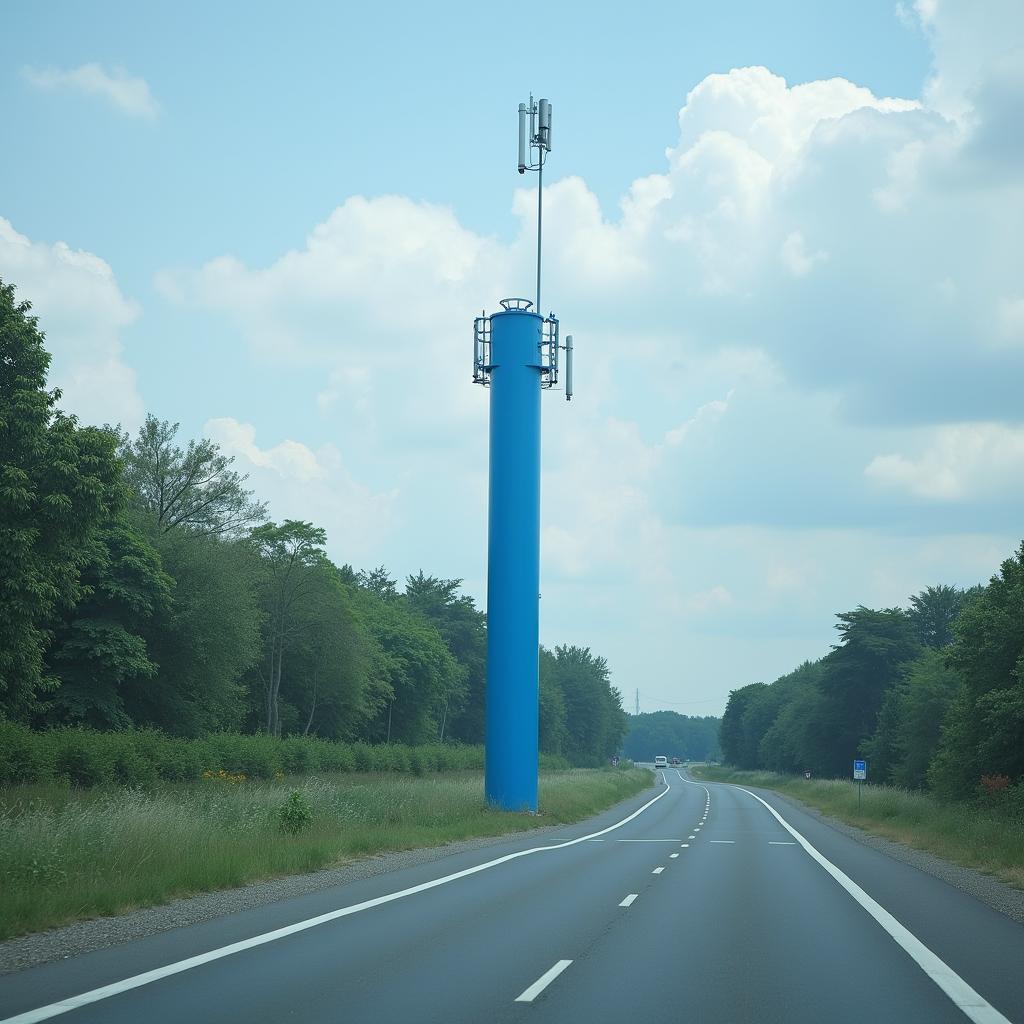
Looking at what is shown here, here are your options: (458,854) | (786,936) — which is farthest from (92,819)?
(786,936)

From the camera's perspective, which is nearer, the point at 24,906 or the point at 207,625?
the point at 24,906

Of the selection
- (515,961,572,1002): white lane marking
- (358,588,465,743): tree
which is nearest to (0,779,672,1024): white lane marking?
(515,961,572,1002): white lane marking

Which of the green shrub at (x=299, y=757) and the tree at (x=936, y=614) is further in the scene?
the tree at (x=936, y=614)

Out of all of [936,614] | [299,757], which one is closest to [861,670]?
[936,614]

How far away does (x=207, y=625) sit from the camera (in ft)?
192

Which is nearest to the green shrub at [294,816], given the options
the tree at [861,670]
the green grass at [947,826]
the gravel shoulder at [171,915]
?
the gravel shoulder at [171,915]

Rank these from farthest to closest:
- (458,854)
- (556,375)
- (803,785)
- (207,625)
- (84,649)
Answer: (803,785), (207,625), (84,649), (556,375), (458,854)

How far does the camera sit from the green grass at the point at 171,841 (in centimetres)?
1415

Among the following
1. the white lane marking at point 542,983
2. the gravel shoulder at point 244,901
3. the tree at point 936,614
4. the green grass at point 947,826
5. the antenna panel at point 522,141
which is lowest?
the gravel shoulder at point 244,901

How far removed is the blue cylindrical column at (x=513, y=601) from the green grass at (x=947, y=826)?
11.4 m

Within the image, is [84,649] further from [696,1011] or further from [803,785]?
[803,785]

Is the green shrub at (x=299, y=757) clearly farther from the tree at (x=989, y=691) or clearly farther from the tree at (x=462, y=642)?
the tree at (x=462, y=642)

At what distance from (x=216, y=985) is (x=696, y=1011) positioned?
3.86 meters

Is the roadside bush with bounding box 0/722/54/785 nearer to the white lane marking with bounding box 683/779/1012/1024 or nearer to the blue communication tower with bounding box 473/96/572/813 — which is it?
the blue communication tower with bounding box 473/96/572/813
